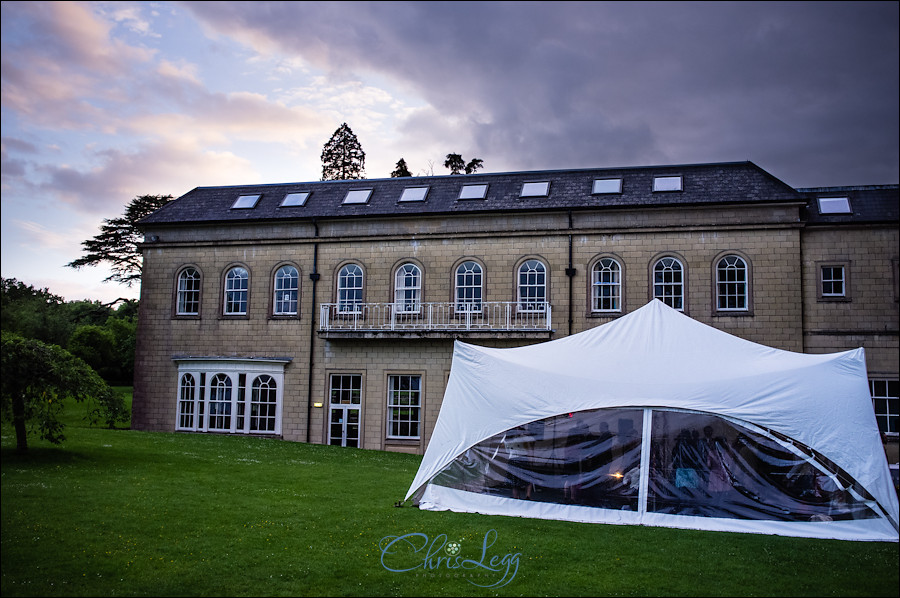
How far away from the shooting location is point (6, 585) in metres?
7.27

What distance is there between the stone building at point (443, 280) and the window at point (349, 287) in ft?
0.15

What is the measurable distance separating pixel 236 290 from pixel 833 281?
18028 mm

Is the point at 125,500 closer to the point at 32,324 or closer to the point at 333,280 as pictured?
the point at 333,280

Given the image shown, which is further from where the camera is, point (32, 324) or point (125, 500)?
point (32, 324)

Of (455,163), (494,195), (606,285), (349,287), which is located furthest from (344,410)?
(455,163)

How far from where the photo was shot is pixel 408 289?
71.7 ft

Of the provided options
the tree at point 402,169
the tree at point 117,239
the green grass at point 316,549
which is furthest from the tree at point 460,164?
the green grass at point 316,549

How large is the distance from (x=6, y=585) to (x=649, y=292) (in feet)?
55.2

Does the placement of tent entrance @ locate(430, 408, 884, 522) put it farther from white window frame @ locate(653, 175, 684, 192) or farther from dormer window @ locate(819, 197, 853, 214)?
dormer window @ locate(819, 197, 853, 214)

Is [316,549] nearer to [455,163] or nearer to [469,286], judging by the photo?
[469,286]

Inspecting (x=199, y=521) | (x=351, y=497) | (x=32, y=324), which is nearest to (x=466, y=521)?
(x=351, y=497)

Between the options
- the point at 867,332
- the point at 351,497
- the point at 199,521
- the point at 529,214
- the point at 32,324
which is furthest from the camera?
the point at 32,324

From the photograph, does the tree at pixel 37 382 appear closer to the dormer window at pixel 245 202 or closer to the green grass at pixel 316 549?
the green grass at pixel 316 549

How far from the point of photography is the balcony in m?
20.3
